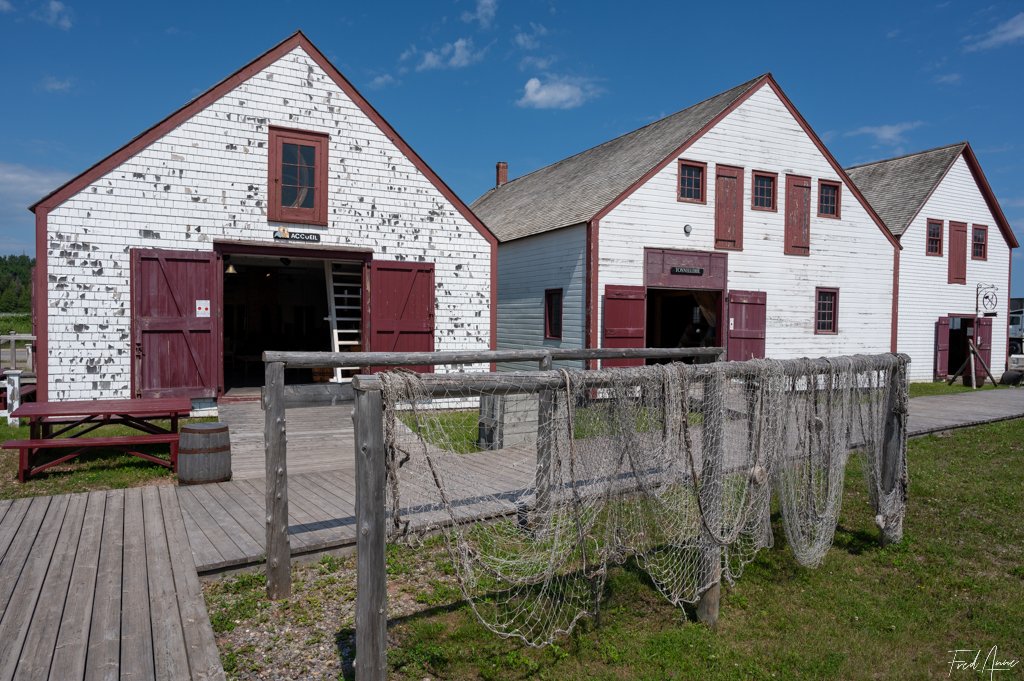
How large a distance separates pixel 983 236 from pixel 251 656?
89.5 ft

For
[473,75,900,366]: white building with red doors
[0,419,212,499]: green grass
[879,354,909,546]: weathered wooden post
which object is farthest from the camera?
[473,75,900,366]: white building with red doors

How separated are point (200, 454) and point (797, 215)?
1645cm

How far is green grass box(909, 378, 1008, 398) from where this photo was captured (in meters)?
18.5

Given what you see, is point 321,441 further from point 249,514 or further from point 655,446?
point 655,446

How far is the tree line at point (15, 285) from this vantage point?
3183 inches

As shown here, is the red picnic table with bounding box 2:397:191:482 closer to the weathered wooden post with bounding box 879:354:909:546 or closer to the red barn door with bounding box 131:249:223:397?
the red barn door with bounding box 131:249:223:397

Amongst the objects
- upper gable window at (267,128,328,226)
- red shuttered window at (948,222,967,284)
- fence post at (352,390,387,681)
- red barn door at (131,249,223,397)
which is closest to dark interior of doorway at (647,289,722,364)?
red shuttered window at (948,222,967,284)

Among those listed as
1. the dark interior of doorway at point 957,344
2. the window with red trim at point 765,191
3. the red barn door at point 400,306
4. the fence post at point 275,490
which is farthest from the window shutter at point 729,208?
the fence post at point 275,490

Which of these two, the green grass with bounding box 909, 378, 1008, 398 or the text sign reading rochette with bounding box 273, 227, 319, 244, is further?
the green grass with bounding box 909, 378, 1008, 398

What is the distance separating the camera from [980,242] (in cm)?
2328

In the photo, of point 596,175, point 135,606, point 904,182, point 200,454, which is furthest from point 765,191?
point 135,606

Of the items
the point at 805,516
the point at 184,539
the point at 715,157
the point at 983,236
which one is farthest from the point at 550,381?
the point at 983,236

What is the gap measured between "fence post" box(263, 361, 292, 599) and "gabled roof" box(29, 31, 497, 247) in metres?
8.83

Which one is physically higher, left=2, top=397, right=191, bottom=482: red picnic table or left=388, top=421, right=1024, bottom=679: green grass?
left=2, top=397, right=191, bottom=482: red picnic table
